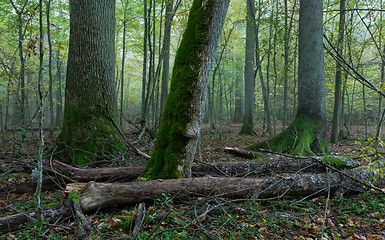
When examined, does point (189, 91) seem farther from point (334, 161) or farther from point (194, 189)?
point (334, 161)

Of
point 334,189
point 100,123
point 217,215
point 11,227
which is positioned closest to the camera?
point 11,227

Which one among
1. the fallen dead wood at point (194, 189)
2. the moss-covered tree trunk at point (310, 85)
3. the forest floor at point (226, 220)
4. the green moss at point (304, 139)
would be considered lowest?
the forest floor at point (226, 220)

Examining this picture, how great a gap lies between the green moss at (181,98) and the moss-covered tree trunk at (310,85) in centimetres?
345

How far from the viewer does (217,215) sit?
3.21m

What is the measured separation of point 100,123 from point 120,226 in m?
3.20

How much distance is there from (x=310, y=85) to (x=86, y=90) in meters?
6.08

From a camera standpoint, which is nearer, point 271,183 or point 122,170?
point 271,183

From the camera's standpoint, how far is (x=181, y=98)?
362 centimetres

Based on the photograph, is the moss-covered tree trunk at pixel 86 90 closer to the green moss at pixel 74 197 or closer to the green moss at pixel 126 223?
the green moss at pixel 74 197

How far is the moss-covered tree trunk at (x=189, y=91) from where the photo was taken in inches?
141

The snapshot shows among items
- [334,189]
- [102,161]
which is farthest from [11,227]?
[334,189]

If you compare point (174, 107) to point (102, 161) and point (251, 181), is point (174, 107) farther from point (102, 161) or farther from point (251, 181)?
point (102, 161)

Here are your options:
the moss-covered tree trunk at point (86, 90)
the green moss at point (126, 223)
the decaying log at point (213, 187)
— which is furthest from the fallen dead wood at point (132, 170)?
the green moss at point (126, 223)

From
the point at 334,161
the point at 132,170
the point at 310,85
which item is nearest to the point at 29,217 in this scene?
the point at 132,170
